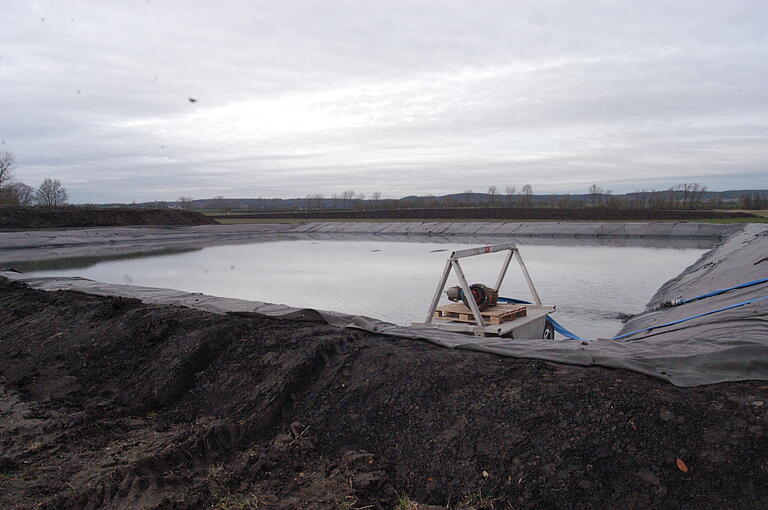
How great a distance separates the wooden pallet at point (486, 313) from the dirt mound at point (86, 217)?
29.3 meters

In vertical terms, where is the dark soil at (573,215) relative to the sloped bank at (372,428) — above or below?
above

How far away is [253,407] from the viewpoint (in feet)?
12.8

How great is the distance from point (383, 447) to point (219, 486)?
979mm

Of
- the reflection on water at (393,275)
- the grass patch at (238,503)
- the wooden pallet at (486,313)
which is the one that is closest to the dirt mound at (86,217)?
the reflection on water at (393,275)

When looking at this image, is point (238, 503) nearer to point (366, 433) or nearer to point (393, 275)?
point (366, 433)

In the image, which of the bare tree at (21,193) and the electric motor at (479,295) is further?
the bare tree at (21,193)

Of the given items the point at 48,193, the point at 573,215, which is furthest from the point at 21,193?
the point at 573,215

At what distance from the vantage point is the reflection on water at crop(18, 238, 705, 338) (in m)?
8.82

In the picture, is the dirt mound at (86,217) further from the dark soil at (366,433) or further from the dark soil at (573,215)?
the dark soil at (366,433)

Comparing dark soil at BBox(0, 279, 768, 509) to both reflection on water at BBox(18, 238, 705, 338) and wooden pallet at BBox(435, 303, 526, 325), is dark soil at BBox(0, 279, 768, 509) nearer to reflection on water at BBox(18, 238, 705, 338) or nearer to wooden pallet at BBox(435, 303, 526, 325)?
wooden pallet at BBox(435, 303, 526, 325)

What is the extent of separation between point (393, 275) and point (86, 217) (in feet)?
91.0

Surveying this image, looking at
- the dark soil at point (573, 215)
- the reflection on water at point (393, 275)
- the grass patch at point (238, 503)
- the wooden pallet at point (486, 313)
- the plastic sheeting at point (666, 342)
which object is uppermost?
the dark soil at point (573, 215)

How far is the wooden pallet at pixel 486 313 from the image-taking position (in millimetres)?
5945

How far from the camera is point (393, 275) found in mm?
12570
